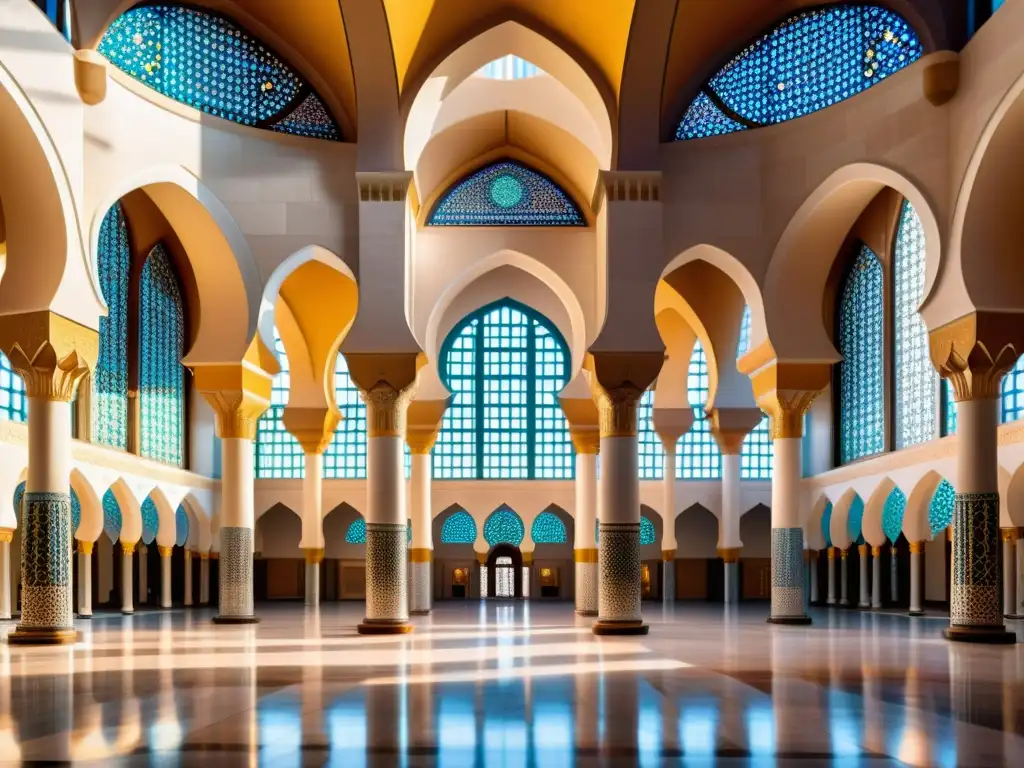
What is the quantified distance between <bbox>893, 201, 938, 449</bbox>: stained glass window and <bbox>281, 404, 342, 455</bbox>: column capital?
34.5 ft

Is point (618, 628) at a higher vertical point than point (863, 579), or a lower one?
higher

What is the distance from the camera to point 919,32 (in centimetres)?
1366

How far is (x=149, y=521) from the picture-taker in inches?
970

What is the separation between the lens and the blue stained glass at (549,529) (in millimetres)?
30375

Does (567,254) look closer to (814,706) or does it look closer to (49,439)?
(49,439)

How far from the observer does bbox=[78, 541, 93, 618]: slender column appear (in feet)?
68.3

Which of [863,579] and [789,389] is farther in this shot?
[863,579]

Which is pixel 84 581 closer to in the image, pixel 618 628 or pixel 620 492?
pixel 618 628

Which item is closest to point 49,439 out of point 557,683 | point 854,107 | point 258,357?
point 258,357

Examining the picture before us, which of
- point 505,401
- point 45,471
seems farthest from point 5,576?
point 505,401

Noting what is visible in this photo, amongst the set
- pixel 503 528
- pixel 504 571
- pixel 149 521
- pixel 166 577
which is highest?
pixel 149 521

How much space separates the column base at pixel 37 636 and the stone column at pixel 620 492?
5.86 m

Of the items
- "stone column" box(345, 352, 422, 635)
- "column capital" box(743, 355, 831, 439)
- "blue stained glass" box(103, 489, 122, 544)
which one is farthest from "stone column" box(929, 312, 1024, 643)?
"blue stained glass" box(103, 489, 122, 544)

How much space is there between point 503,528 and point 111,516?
399 inches
